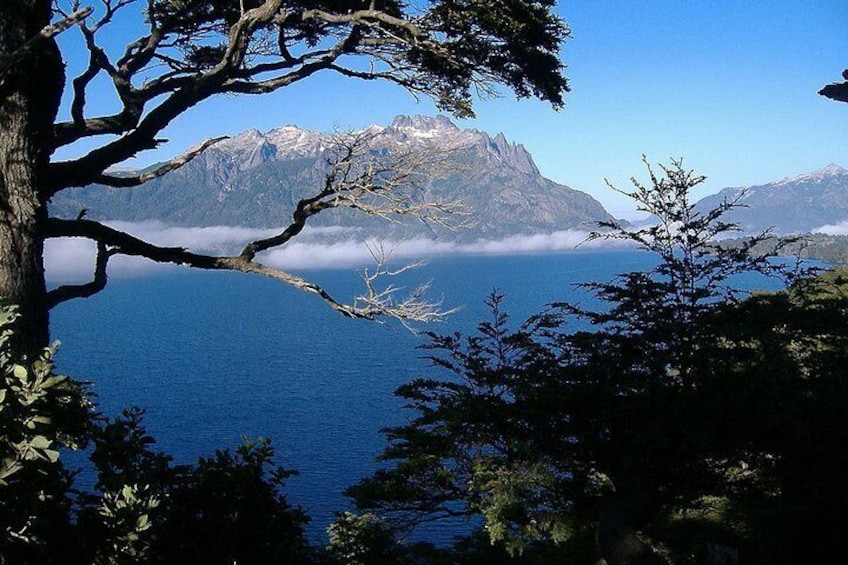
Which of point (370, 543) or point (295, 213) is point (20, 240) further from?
point (370, 543)

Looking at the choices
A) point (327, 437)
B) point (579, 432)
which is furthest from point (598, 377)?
point (327, 437)

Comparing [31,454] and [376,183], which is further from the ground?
[376,183]

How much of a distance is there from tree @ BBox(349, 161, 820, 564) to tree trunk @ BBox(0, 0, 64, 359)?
13.4 feet

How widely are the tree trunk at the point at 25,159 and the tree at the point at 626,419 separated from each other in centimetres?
410

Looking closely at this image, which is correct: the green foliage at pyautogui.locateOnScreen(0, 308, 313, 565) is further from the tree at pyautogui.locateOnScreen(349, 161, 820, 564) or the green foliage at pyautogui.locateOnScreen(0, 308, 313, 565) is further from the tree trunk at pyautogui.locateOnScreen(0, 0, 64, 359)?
the tree at pyautogui.locateOnScreen(349, 161, 820, 564)

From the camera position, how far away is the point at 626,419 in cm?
603

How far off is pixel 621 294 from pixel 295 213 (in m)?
3.85

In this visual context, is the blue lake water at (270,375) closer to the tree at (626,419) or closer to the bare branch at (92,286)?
the tree at (626,419)

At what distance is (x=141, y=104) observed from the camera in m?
5.18

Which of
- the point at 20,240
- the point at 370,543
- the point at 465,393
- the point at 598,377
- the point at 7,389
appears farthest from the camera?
the point at 370,543

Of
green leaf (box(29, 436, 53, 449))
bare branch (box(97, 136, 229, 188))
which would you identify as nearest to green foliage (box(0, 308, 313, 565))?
green leaf (box(29, 436, 53, 449))

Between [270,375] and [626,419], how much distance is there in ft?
179

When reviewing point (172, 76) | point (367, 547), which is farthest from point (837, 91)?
point (367, 547)

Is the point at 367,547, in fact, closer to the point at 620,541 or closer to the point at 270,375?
the point at 620,541
